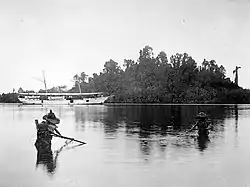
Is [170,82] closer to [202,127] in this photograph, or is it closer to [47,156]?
[202,127]

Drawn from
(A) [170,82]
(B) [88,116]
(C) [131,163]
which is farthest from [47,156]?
(A) [170,82]

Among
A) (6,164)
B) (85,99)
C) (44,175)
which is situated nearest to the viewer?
(44,175)

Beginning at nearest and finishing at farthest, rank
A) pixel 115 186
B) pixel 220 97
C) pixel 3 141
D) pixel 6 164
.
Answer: pixel 115 186 → pixel 6 164 → pixel 3 141 → pixel 220 97

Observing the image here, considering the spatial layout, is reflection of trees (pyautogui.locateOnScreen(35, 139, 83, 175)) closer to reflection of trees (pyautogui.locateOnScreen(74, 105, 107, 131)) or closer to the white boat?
reflection of trees (pyautogui.locateOnScreen(74, 105, 107, 131))

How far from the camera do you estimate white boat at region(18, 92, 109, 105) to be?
144 meters

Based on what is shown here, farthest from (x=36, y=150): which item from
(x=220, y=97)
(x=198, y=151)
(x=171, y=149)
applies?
(x=220, y=97)

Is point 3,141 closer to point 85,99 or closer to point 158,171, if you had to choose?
point 158,171

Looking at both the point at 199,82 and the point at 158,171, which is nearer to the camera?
the point at 158,171

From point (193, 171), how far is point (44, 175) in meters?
6.14

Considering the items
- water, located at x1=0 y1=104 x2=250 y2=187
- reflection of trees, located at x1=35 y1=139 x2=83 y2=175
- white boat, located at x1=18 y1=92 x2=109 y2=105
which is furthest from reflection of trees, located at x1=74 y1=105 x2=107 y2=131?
white boat, located at x1=18 y1=92 x2=109 y2=105

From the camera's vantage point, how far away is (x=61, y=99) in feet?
481

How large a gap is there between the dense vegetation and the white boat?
1023 cm

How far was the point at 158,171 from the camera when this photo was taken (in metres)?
16.0

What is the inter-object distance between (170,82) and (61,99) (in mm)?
41841
